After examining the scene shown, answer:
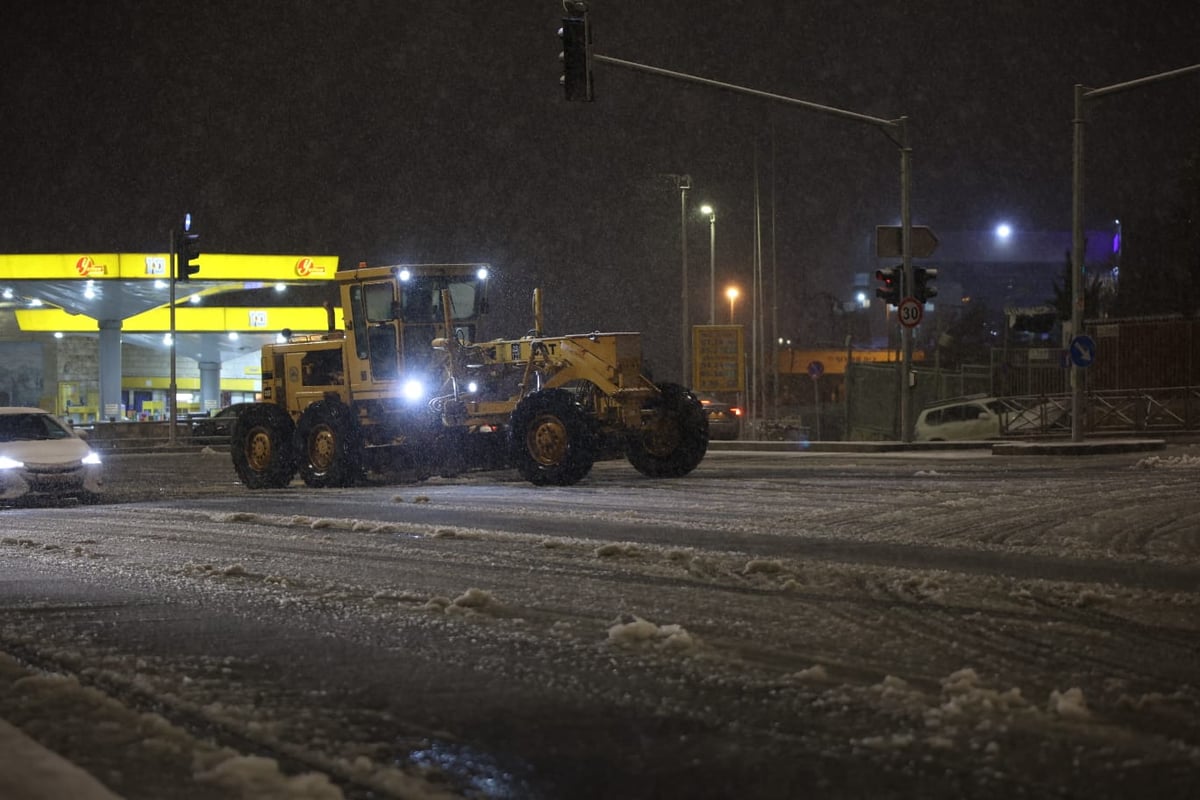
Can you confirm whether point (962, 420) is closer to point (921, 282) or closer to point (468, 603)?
point (921, 282)

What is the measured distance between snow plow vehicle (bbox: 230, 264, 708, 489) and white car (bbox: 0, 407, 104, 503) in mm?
3851

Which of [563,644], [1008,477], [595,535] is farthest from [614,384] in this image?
[563,644]

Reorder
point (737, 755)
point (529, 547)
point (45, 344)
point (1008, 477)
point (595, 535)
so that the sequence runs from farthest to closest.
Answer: point (45, 344), point (1008, 477), point (595, 535), point (529, 547), point (737, 755)

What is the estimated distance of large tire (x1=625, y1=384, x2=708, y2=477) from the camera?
21.2 metres

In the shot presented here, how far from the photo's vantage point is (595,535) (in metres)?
12.9

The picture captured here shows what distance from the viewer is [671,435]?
21391 millimetres

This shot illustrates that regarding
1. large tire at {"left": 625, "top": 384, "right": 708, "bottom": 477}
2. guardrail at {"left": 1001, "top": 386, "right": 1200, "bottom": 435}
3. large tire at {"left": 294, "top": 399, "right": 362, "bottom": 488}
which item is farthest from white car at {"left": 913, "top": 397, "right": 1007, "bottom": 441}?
large tire at {"left": 294, "top": 399, "right": 362, "bottom": 488}

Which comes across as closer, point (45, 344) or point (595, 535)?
point (595, 535)

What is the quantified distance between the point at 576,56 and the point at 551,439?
19.6 feet

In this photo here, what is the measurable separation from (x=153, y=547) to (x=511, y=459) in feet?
27.5

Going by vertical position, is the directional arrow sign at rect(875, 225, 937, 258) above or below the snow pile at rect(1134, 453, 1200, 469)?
above

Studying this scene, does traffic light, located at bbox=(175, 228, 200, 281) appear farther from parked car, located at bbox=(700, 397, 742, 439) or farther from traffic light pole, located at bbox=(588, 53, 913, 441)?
traffic light pole, located at bbox=(588, 53, 913, 441)

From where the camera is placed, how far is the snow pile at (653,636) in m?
7.13

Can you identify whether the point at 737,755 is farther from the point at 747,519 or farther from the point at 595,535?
the point at 747,519
